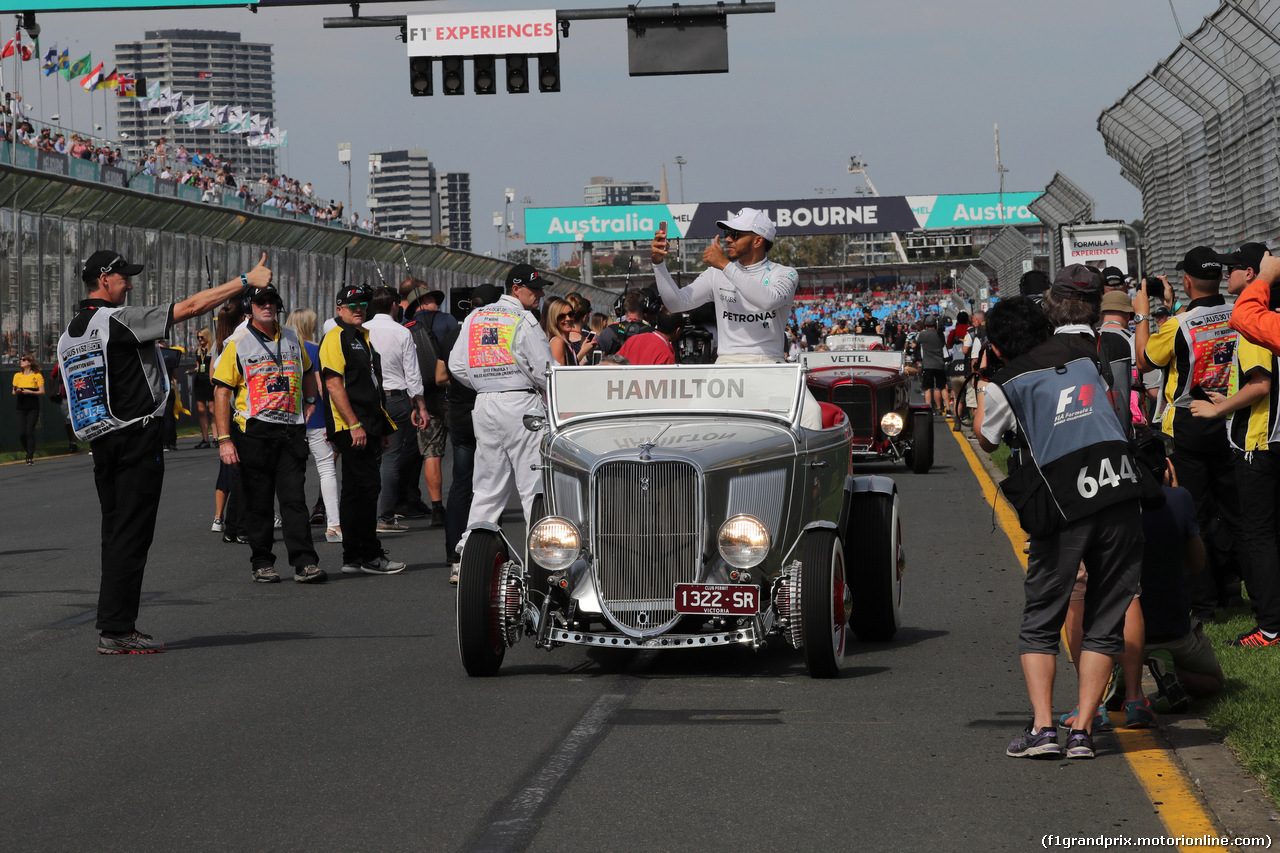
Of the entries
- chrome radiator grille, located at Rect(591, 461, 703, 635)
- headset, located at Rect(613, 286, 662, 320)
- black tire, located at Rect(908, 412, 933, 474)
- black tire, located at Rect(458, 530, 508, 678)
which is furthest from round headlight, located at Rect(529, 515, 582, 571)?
black tire, located at Rect(908, 412, 933, 474)

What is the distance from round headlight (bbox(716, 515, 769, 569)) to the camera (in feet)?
22.6

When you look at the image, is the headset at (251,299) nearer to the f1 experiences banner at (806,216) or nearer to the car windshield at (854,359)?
the car windshield at (854,359)

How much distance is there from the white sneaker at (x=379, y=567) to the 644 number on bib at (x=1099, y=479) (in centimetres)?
630

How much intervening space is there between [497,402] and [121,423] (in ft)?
8.30

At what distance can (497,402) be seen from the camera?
984 cm

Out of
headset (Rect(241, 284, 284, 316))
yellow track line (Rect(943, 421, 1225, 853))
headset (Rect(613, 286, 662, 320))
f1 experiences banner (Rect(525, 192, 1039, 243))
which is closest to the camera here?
yellow track line (Rect(943, 421, 1225, 853))

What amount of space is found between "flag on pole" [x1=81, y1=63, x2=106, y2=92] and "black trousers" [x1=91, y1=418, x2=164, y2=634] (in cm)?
4794

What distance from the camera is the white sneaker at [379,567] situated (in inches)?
428

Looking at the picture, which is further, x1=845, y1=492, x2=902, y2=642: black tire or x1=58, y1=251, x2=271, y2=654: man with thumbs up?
x1=58, y1=251, x2=271, y2=654: man with thumbs up

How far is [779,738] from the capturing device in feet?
19.4

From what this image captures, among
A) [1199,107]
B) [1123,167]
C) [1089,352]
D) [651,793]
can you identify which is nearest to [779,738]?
[651,793]

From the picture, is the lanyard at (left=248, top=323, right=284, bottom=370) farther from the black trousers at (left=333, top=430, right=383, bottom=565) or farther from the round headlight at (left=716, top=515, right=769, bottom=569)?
the round headlight at (left=716, top=515, right=769, bottom=569)

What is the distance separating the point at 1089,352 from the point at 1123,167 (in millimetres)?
17431

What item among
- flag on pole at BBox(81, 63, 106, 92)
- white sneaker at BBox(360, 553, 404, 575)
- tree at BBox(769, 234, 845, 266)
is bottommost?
white sneaker at BBox(360, 553, 404, 575)
